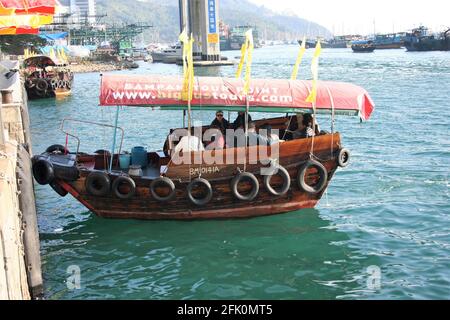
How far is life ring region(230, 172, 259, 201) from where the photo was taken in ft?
Answer: 35.7

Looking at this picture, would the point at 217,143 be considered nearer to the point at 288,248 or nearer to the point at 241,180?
the point at 241,180

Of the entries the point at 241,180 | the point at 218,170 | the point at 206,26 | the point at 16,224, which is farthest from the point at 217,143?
the point at 206,26

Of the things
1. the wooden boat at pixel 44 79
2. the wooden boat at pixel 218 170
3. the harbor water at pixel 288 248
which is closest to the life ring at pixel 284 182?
the wooden boat at pixel 218 170

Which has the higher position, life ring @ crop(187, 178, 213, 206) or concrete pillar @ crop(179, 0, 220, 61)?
concrete pillar @ crop(179, 0, 220, 61)

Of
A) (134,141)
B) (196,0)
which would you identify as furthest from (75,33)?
(134,141)

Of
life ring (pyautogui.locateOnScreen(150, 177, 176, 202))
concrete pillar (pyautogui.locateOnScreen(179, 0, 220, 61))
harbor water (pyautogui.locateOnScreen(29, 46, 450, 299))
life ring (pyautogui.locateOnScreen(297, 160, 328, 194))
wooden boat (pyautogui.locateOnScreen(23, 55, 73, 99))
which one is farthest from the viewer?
concrete pillar (pyautogui.locateOnScreen(179, 0, 220, 61))

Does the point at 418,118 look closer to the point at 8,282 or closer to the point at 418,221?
the point at 418,221

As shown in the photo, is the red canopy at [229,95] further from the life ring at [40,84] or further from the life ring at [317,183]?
the life ring at [40,84]

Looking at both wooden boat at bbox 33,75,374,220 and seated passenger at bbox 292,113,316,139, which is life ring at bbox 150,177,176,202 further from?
seated passenger at bbox 292,113,316,139

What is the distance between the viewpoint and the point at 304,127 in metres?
12.1

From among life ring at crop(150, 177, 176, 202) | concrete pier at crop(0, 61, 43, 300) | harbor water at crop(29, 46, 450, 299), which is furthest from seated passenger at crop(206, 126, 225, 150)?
concrete pier at crop(0, 61, 43, 300)

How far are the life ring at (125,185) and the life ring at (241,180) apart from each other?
1929 millimetres

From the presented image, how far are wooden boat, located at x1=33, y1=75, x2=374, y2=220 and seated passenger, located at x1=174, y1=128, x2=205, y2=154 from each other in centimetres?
17

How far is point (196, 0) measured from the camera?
73.6 metres
